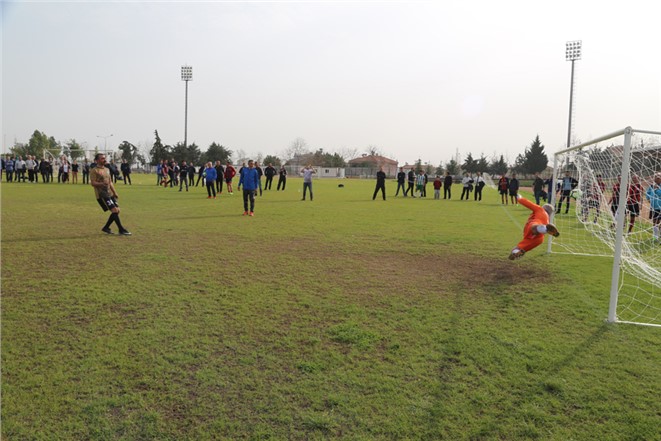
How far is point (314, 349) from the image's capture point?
421cm

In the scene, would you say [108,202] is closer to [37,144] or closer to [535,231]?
[535,231]

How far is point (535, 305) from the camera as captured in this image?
564 centimetres

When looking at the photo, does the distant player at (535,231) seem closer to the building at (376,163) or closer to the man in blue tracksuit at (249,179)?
the man in blue tracksuit at (249,179)

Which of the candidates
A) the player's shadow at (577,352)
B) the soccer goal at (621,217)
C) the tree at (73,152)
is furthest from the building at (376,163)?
the player's shadow at (577,352)

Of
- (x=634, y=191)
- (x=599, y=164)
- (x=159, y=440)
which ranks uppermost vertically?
(x=599, y=164)

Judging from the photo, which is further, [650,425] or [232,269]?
[232,269]

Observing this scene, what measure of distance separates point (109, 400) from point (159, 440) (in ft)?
2.31

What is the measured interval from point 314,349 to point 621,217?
4053 millimetres

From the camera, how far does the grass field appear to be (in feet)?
10.1

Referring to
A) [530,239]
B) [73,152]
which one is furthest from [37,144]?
[530,239]

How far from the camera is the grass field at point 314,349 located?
3.08 m

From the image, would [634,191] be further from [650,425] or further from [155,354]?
[155,354]

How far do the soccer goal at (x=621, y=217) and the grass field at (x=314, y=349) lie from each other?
1.43 feet

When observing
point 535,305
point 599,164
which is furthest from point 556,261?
point 535,305
